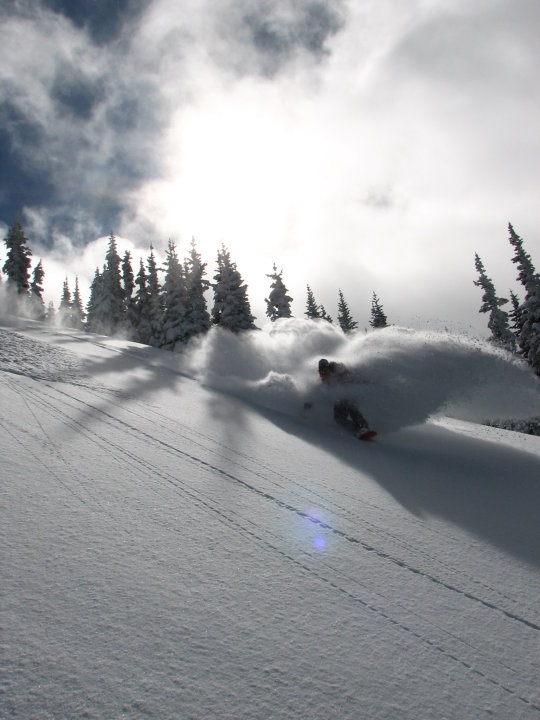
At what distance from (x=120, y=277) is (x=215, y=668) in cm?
5345

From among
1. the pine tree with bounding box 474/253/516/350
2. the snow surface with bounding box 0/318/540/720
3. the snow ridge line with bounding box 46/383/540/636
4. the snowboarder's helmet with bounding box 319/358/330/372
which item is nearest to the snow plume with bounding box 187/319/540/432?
the snowboarder's helmet with bounding box 319/358/330/372

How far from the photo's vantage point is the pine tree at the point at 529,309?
26438mm

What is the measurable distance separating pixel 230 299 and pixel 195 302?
3.17 m

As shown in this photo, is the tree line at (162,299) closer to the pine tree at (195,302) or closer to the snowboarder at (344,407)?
the pine tree at (195,302)

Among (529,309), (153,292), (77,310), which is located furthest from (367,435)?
(77,310)

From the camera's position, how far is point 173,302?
34000mm

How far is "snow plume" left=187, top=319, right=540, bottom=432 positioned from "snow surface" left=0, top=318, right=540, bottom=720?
190 cm

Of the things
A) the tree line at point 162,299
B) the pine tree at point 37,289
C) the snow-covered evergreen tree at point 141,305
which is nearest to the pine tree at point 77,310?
the tree line at point 162,299

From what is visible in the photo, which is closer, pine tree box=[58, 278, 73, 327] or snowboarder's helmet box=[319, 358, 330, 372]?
snowboarder's helmet box=[319, 358, 330, 372]

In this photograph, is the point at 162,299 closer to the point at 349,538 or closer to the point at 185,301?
the point at 185,301

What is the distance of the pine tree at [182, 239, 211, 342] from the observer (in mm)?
32469

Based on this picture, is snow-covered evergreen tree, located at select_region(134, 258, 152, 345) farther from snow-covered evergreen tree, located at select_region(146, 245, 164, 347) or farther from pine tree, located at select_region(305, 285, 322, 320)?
pine tree, located at select_region(305, 285, 322, 320)

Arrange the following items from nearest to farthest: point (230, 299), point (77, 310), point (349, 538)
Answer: point (349, 538)
point (230, 299)
point (77, 310)

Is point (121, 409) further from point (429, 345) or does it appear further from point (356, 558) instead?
point (429, 345)
